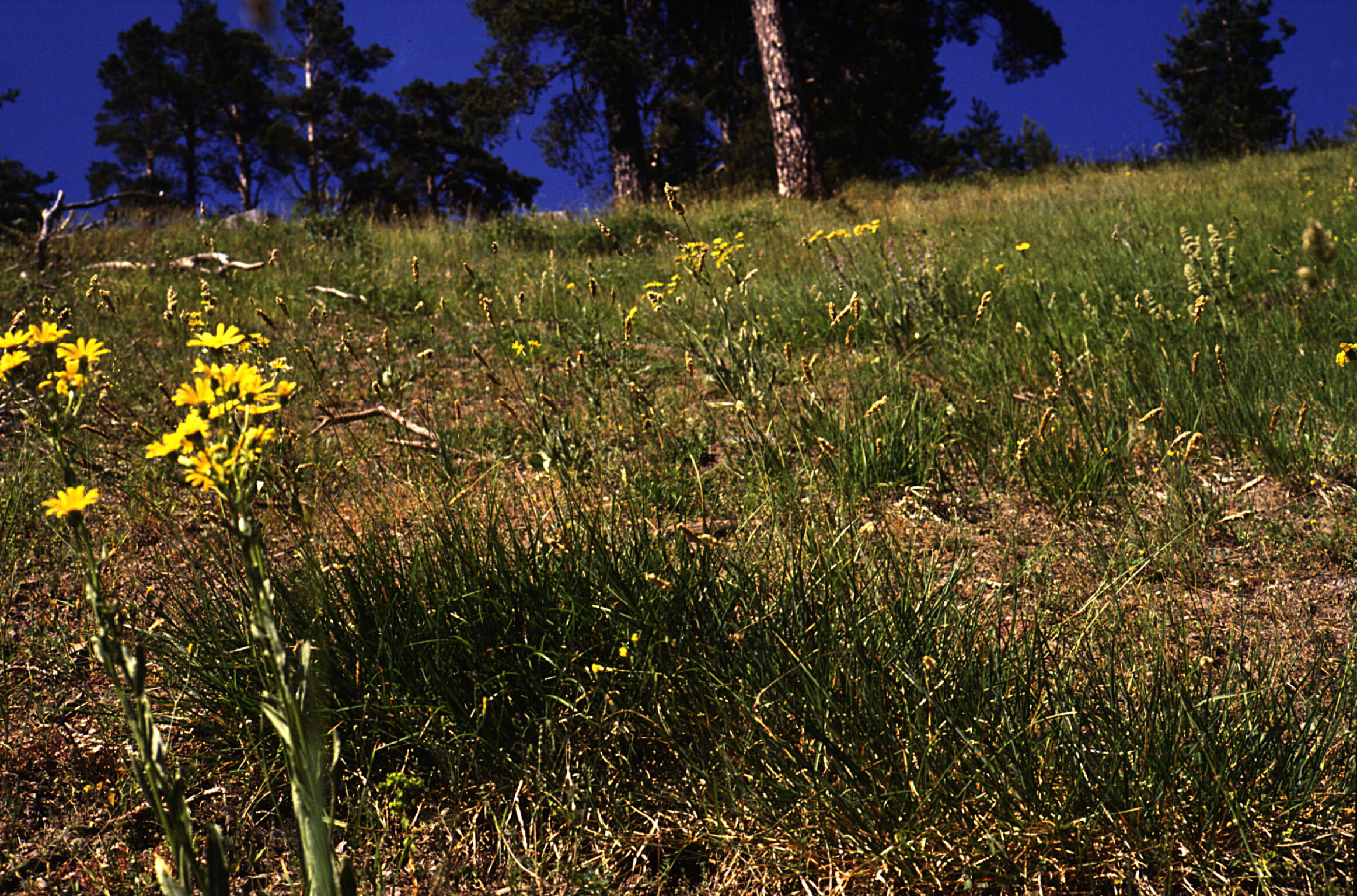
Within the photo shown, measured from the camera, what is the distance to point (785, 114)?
10758 millimetres

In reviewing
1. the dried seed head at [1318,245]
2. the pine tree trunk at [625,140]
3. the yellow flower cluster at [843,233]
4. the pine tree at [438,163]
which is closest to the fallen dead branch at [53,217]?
the yellow flower cluster at [843,233]

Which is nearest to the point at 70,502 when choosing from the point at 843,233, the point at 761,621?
the point at 761,621

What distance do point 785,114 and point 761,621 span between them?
34.8 ft

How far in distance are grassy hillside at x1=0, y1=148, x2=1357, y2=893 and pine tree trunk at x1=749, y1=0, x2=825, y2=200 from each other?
24.8 ft

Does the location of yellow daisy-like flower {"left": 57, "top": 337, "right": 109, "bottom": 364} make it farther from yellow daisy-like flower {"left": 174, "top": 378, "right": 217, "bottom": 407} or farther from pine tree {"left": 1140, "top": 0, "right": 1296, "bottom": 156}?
pine tree {"left": 1140, "top": 0, "right": 1296, "bottom": 156}

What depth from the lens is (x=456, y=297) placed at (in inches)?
230

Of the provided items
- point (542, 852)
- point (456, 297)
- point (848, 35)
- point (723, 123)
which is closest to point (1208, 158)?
point (848, 35)

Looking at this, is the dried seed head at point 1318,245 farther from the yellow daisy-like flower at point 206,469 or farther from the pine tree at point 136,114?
the pine tree at point 136,114

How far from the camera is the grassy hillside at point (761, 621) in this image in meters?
1.32

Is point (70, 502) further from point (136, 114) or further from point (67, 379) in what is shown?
point (136, 114)

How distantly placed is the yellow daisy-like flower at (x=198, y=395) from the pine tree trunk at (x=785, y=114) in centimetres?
1036

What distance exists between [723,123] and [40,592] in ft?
56.2

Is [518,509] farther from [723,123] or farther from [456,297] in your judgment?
[723,123]

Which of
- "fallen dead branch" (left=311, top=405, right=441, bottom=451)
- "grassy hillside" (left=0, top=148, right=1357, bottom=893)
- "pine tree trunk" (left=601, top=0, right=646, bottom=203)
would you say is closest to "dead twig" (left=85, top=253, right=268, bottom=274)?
"grassy hillside" (left=0, top=148, right=1357, bottom=893)
